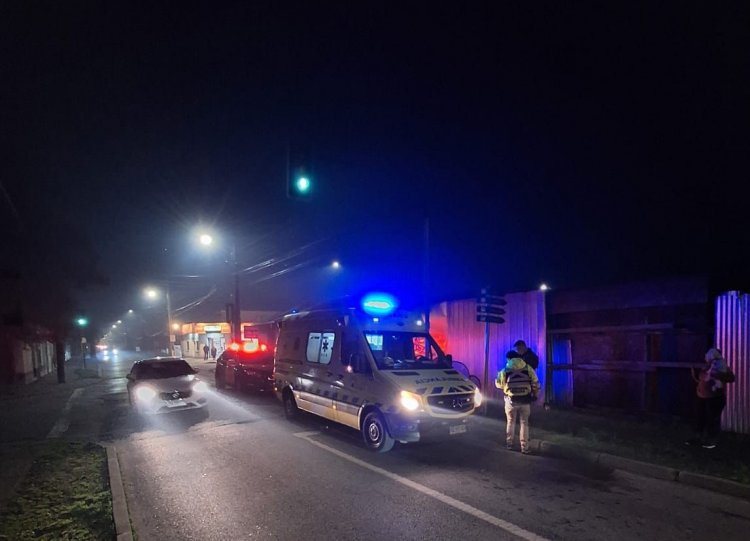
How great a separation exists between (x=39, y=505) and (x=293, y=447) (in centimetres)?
378

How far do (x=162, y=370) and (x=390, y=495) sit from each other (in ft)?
27.9

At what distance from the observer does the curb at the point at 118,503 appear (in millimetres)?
4617

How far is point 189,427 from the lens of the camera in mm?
10133

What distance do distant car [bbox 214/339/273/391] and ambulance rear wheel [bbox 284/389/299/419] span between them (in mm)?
3926

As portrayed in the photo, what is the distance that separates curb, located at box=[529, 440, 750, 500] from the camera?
5.74 meters

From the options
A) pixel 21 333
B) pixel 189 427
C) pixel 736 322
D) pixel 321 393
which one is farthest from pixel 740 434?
pixel 21 333

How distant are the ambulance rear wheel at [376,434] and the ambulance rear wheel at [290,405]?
3.01m

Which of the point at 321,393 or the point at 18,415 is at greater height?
the point at 321,393

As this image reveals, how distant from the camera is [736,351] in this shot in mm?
8430

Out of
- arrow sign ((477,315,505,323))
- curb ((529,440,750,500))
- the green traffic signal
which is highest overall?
the green traffic signal

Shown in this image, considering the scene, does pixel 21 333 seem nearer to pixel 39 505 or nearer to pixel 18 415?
pixel 18 415

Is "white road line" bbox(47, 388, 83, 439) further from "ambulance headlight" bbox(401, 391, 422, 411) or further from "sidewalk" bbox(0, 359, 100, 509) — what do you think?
"ambulance headlight" bbox(401, 391, 422, 411)

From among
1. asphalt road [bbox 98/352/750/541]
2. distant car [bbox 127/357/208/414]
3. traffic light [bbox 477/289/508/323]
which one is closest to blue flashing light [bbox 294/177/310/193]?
asphalt road [bbox 98/352/750/541]

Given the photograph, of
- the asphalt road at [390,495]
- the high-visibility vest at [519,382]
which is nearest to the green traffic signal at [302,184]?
the asphalt road at [390,495]
